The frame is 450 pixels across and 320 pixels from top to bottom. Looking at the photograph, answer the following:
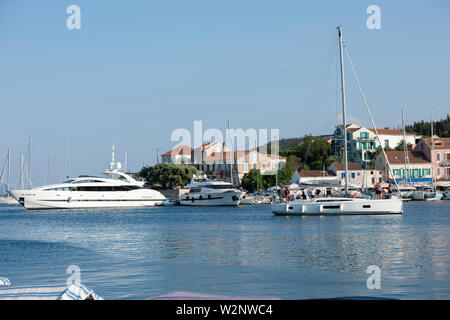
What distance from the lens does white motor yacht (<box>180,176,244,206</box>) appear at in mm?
78812

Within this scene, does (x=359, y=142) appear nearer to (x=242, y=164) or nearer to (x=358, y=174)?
(x=358, y=174)

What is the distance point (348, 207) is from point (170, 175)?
6307 cm

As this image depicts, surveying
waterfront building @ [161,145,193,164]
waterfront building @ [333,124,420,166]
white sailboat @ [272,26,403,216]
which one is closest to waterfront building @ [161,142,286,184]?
waterfront building @ [161,145,193,164]

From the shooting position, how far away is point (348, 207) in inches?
1561

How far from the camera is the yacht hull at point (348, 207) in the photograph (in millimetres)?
39406

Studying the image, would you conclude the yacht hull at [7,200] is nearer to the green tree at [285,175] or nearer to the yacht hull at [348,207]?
the green tree at [285,175]

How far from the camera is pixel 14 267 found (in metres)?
17.4

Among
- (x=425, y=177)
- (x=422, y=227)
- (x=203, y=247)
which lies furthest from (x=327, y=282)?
(x=425, y=177)

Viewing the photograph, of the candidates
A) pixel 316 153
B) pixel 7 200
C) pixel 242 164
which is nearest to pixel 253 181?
pixel 242 164

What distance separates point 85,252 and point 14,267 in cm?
439

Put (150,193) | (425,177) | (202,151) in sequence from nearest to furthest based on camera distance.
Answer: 1. (150,193)
2. (425,177)
3. (202,151)

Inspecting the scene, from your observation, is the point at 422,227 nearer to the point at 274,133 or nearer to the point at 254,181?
the point at 274,133

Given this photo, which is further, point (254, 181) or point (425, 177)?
point (254, 181)

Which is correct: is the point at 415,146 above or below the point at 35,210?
above
